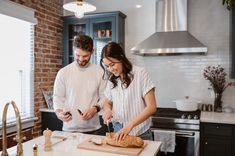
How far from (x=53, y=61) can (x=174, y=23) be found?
198cm

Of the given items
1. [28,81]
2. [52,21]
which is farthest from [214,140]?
[52,21]

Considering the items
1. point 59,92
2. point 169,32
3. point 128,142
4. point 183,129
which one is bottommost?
point 183,129

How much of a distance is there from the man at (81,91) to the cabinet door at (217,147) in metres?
1.45

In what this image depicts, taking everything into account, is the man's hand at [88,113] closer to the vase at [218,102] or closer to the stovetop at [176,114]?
the stovetop at [176,114]

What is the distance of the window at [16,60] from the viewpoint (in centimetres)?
300

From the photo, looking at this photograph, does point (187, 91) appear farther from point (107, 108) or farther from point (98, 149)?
point (98, 149)

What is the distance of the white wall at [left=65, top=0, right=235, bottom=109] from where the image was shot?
11.5 feet

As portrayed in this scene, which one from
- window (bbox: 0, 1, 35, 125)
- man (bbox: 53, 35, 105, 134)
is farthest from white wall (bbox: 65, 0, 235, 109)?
man (bbox: 53, 35, 105, 134)

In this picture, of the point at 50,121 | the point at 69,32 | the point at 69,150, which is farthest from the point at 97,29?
the point at 69,150

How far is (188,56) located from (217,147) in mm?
1387

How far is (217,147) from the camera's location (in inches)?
115

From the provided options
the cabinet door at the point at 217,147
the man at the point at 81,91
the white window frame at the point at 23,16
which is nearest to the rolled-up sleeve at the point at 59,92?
the man at the point at 81,91

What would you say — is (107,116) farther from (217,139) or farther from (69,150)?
(217,139)

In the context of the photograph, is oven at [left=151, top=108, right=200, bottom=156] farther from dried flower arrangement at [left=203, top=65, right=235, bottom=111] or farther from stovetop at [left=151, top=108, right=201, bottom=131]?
dried flower arrangement at [left=203, top=65, right=235, bottom=111]
